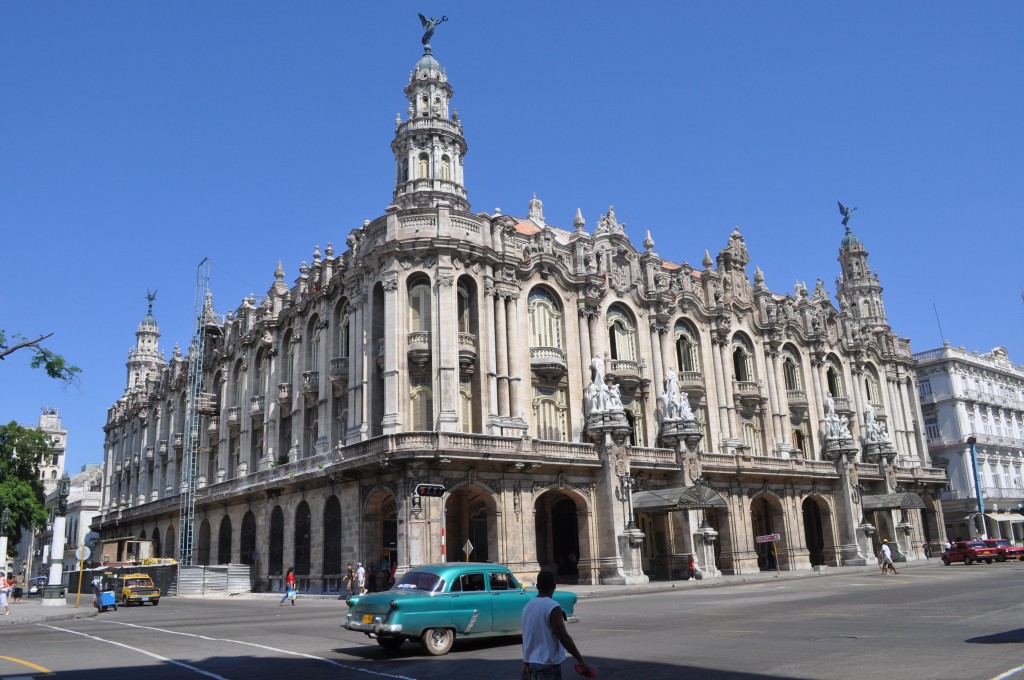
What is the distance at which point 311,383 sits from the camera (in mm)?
47219

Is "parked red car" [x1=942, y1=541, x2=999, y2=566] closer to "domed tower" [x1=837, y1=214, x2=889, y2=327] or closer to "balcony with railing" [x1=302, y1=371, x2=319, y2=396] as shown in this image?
"domed tower" [x1=837, y1=214, x2=889, y2=327]

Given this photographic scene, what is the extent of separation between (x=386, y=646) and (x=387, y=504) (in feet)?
80.3

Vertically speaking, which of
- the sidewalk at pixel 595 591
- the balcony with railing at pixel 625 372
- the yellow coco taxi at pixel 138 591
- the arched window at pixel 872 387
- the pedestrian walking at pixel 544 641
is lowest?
the sidewalk at pixel 595 591

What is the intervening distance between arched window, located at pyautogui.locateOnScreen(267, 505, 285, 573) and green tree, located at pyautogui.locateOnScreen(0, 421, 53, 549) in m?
21.1

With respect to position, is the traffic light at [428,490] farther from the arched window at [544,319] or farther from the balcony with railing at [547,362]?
the arched window at [544,319]

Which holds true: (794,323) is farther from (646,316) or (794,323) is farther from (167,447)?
(167,447)

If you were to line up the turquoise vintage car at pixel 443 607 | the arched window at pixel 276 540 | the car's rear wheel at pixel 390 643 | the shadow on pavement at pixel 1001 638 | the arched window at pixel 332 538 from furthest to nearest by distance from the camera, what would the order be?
the arched window at pixel 276 540 < the arched window at pixel 332 538 < the car's rear wheel at pixel 390 643 < the turquoise vintage car at pixel 443 607 < the shadow on pavement at pixel 1001 638

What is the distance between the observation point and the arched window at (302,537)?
42.9 m

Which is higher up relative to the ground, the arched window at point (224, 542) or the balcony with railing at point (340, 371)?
the balcony with railing at point (340, 371)

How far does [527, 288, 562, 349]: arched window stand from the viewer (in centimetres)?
4491

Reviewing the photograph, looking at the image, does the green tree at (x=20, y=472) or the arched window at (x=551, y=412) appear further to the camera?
the green tree at (x=20, y=472)

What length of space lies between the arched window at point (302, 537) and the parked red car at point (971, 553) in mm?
36286

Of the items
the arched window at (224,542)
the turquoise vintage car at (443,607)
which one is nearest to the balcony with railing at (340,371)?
the arched window at (224,542)

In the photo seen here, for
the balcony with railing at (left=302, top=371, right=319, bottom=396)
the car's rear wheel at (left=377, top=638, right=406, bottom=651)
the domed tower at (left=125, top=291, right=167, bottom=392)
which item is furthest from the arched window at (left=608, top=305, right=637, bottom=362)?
the domed tower at (left=125, top=291, right=167, bottom=392)
